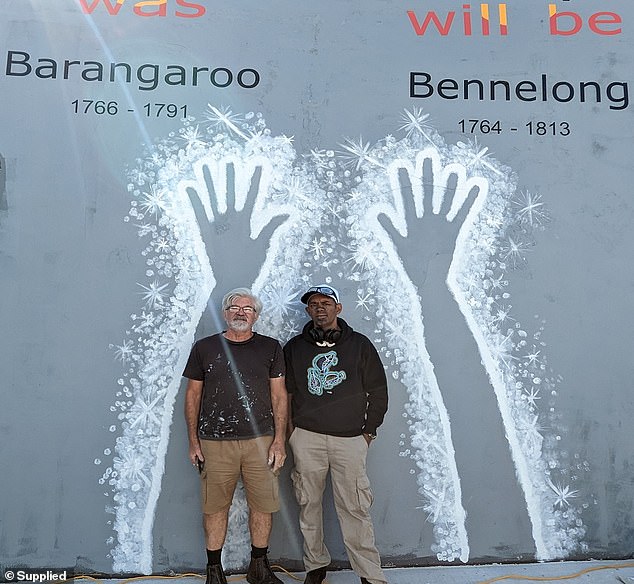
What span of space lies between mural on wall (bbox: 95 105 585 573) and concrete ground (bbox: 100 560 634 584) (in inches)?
4.1

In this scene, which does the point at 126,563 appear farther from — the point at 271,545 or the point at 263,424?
the point at 263,424

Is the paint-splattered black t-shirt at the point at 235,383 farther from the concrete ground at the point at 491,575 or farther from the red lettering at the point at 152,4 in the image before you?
the red lettering at the point at 152,4

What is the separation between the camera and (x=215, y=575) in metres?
3.03

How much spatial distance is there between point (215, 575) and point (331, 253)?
1.94m

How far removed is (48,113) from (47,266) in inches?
37.4

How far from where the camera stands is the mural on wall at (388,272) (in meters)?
3.36

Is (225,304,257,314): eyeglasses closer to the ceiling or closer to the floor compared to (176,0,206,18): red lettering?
closer to the floor

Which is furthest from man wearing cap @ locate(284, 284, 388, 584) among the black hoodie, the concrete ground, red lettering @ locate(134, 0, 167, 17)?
red lettering @ locate(134, 0, 167, 17)

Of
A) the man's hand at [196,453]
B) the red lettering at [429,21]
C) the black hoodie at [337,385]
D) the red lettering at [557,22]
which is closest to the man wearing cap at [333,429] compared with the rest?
the black hoodie at [337,385]

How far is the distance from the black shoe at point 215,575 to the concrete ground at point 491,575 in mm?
154

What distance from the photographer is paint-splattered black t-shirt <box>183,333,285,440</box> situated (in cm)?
296

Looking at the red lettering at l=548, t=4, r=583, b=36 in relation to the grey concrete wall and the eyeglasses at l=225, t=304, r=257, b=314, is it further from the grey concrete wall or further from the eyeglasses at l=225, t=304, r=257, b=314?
the eyeglasses at l=225, t=304, r=257, b=314

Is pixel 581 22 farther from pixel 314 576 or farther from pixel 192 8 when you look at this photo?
→ pixel 314 576

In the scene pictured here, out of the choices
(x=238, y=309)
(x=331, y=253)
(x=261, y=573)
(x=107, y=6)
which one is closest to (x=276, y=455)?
(x=261, y=573)
